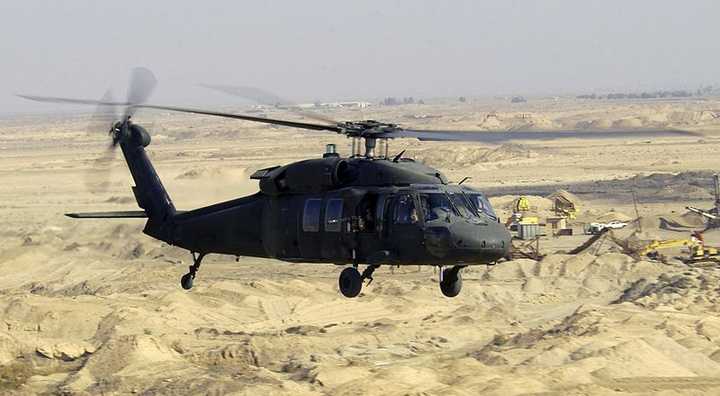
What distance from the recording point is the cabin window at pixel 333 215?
19172 mm

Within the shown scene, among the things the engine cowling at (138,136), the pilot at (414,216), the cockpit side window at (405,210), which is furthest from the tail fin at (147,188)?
the pilot at (414,216)

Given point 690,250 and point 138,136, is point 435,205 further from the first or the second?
point 690,250

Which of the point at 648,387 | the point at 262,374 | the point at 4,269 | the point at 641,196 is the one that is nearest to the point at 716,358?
the point at 648,387

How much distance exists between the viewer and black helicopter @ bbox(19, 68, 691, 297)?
18016mm

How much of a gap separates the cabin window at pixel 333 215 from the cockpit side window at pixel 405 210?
1.06 m

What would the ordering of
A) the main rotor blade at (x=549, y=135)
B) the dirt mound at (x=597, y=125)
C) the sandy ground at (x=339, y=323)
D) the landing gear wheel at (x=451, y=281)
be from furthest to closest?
1. the dirt mound at (x=597, y=125)
2. the sandy ground at (x=339, y=323)
3. the landing gear wheel at (x=451, y=281)
4. the main rotor blade at (x=549, y=135)

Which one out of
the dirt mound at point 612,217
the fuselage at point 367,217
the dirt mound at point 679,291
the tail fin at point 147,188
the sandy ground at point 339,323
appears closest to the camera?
the fuselage at point 367,217

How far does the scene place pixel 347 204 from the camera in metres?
19.1

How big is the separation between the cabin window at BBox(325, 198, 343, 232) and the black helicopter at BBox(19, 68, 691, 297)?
0.05ft

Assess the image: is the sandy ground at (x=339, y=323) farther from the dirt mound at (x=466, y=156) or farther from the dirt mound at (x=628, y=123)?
the dirt mound at (x=628, y=123)

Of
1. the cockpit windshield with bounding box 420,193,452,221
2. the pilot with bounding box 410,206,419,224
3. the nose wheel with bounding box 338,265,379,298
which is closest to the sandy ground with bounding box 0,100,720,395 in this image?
Answer: the nose wheel with bounding box 338,265,379,298

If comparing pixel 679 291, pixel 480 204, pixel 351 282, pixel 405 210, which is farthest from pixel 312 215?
pixel 679 291

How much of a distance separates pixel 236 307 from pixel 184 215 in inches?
538

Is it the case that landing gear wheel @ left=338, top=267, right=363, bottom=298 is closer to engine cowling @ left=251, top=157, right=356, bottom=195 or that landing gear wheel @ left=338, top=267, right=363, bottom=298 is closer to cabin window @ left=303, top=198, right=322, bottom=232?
cabin window @ left=303, top=198, right=322, bottom=232
